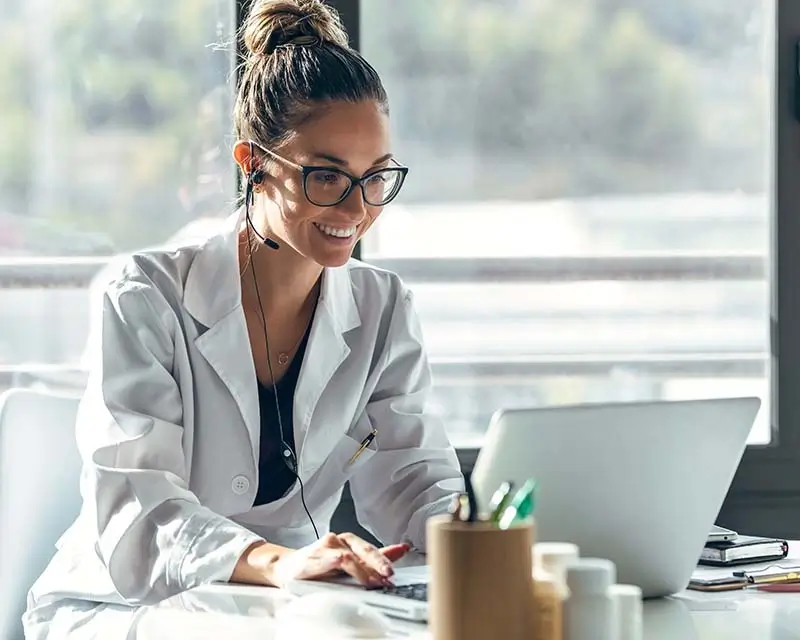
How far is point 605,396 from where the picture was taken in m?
2.54

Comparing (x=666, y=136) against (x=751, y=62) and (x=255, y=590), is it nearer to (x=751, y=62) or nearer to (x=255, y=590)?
(x=751, y=62)

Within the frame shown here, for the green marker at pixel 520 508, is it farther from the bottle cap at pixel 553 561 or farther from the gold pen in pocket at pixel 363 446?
the gold pen in pocket at pixel 363 446

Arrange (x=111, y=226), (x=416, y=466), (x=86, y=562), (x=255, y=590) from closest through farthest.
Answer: (x=255, y=590) → (x=86, y=562) → (x=416, y=466) → (x=111, y=226)

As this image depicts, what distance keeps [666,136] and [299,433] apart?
3.65 ft

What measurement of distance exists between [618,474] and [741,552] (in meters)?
0.40

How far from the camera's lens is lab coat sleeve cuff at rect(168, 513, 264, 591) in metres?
1.45

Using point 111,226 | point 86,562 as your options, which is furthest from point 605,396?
point 86,562

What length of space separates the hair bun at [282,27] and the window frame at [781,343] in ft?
2.98

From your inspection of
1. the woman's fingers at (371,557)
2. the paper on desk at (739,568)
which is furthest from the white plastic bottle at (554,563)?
the paper on desk at (739,568)

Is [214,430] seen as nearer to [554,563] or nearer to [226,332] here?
[226,332]

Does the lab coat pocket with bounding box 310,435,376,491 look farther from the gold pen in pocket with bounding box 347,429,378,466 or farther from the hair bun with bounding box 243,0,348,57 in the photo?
the hair bun with bounding box 243,0,348,57

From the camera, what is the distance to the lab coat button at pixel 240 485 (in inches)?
70.2

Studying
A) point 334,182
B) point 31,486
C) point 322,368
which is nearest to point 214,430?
point 322,368

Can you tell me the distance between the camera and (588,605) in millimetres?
988
